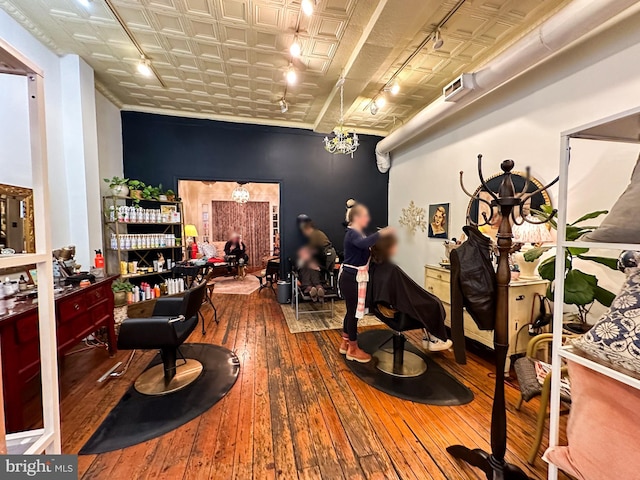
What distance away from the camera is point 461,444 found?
170 cm

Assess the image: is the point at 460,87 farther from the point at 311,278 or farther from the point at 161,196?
the point at 161,196

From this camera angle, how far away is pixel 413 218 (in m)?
4.48

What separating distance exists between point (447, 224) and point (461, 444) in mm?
2668

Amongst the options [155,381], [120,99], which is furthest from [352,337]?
[120,99]

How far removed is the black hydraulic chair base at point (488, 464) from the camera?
1.36 m

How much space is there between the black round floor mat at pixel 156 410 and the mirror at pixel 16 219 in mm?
1365

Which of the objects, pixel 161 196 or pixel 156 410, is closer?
pixel 156 410

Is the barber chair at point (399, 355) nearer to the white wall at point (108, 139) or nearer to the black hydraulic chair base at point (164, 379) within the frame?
the black hydraulic chair base at point (164, 379)

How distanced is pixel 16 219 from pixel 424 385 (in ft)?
11.6

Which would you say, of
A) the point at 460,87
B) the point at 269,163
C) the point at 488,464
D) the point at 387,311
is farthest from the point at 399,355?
the point at 269,163

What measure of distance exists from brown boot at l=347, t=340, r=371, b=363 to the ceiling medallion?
2104 millimetres

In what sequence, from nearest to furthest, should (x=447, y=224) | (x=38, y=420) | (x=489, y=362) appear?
1. (x=38, y=420)
2. (x=489, y=362)
3. (x=447, y=224)

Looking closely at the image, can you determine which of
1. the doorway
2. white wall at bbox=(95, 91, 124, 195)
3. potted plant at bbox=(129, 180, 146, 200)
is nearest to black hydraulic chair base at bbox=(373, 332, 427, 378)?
potted plant at bbox=(129, 180, 146, 200)

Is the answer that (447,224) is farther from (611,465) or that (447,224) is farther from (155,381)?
(155,381)
